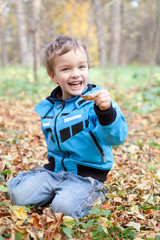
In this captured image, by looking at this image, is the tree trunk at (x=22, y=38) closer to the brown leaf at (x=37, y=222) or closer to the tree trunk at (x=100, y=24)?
the tree trunk at (x=100, y=24)

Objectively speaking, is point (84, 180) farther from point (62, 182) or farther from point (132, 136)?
point (132, 136)

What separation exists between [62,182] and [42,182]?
0.18 metres

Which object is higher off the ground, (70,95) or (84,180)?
(70,95)

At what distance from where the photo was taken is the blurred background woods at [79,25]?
6474 mm

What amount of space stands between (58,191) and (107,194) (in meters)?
0.49

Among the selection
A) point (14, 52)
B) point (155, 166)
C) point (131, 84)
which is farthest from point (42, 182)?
point (14, 52)

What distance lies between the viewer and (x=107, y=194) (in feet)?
7.51

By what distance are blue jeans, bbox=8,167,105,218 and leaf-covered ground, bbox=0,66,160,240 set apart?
0.07m

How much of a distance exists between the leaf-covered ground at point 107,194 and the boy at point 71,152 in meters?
0.11

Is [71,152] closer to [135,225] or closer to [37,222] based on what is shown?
[37,222]

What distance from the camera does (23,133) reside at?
3697mm

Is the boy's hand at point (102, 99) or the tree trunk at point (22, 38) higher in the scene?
the tree trunk at point (22, 38)

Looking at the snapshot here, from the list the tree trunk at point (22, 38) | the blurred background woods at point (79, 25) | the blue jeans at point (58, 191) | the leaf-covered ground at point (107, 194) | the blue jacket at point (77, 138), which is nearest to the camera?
the leaf-covered ground at point (107, 194)

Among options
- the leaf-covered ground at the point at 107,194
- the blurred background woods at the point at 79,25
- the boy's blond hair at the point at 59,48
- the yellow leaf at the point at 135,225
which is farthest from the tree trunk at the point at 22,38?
the yellow leaf at the point at 135,225
